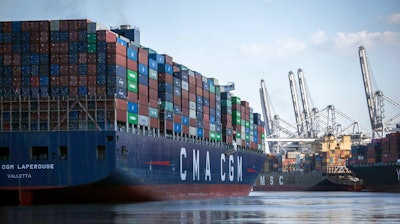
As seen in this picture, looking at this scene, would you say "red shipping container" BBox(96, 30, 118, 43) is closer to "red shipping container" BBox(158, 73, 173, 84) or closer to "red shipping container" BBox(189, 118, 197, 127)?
"red shipping container" BBox(158, 73, 173, 84)

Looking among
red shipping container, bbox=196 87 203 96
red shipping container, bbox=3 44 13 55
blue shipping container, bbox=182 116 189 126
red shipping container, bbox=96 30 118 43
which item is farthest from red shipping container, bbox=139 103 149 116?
red shipping container, bbox=196 87 203 96

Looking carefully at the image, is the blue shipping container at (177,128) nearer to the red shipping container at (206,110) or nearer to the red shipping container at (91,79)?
the red shipping container at (206,110)

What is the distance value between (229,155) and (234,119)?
6110 mm

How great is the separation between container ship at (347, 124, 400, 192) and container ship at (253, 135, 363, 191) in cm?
2051

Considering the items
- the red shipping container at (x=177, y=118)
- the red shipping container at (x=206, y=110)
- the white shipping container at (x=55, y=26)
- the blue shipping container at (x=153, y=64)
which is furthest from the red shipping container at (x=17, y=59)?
the red shipping container at (x=206, y=110)

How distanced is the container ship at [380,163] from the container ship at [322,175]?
2051cm

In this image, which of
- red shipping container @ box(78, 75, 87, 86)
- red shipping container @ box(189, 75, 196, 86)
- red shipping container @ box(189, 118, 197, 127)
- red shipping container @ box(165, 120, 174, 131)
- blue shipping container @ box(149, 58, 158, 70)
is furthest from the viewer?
red shipping container @ box(189, 75, 196, 86)

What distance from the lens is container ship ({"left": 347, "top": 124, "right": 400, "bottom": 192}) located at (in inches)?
5310

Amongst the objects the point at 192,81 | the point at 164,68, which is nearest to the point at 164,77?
the point at 164,68

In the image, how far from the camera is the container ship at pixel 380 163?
135 m

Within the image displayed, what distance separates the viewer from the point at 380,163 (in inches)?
5546

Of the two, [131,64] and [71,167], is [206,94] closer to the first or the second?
Answer: [131,64]

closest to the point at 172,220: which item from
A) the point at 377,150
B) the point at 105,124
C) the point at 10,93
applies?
the point at 105,124

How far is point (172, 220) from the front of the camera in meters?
39.8
